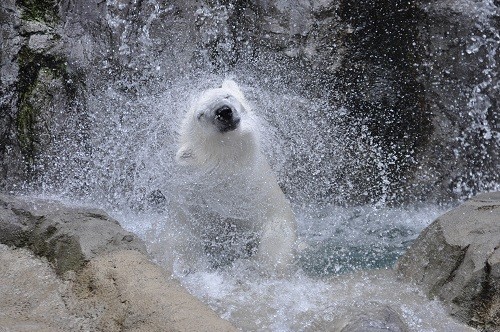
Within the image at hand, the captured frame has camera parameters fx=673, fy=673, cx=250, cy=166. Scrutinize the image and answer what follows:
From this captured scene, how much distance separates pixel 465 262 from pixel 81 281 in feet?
5.84

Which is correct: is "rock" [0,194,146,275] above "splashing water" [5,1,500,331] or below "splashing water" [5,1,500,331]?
below

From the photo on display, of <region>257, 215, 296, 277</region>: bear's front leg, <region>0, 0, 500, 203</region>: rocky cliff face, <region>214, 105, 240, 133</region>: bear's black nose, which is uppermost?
<region>0, 0, 500, 203</region>: rocky cliff face

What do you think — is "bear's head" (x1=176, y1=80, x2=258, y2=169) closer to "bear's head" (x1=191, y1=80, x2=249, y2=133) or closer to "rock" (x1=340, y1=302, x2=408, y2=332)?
"bear's head" (x1=191, y1=80, x2=249, y2=133)

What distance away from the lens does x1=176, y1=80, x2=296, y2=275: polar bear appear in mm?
4082

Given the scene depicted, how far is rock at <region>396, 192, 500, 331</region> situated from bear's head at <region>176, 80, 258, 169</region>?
3.85ft

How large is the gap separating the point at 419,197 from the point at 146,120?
2.33 metres

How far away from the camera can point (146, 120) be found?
5.43 metres

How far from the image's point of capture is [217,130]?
3.97 m

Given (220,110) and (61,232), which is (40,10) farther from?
(61,232)

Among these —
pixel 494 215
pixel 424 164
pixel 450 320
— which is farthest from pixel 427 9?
pixel 450 320

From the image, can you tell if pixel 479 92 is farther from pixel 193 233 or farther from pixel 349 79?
pixel 193 233


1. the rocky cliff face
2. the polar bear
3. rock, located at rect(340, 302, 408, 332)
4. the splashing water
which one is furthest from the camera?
the rocky cliff face

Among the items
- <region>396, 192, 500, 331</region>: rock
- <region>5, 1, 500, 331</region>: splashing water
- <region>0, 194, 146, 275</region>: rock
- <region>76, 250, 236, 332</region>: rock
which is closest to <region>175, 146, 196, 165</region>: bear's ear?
<region>5, 1, 500, 331</region>: splashing water

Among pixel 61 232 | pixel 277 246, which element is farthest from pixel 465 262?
pixel 61 232
